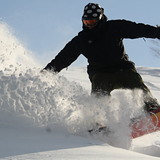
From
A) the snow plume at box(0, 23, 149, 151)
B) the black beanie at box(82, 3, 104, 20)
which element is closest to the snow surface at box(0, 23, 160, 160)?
the snow plume at box(0, 23, 149, 151)

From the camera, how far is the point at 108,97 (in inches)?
183

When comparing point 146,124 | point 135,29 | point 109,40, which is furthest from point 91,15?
point 146,124

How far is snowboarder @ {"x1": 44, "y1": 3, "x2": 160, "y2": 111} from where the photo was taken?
471 cm

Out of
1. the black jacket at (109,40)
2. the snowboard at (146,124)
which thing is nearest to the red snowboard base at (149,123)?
the snowboard at (146,124)

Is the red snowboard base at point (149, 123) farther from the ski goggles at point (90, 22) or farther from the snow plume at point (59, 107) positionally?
the ski goggles at point (90, 22)

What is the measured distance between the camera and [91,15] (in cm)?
472

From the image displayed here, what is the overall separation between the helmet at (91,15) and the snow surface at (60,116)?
73 cm

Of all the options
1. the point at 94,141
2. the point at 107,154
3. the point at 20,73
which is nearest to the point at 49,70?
the point at 20,73

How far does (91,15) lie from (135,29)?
0.53 metres

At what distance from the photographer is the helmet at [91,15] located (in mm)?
4723

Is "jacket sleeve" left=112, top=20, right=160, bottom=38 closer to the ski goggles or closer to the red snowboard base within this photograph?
the ski goggles

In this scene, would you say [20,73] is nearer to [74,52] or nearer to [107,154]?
[74,52]

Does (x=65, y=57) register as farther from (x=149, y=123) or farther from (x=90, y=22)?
(x=149, y=123)

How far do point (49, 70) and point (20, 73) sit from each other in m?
0.75
